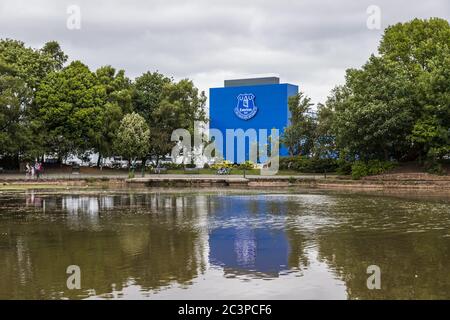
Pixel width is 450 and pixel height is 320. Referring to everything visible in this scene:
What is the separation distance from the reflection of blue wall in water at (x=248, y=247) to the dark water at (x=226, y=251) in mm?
26

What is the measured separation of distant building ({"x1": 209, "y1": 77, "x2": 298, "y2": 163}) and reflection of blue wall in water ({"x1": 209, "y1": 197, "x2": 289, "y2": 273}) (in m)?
45.1

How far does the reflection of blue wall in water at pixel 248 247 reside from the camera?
12.3 meters

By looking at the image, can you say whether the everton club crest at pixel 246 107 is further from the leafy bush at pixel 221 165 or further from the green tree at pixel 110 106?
the green tree at pixel 110 106

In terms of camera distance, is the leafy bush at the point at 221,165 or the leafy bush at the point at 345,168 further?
the leafy bush at the point at 221,165

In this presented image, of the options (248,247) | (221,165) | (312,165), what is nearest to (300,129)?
(312,165)

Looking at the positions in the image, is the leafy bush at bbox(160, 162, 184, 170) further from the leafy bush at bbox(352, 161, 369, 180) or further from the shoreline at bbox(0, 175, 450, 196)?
the leafy bush at bbox(352, 161, 369, 180)

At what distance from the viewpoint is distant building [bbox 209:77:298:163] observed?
65688mm

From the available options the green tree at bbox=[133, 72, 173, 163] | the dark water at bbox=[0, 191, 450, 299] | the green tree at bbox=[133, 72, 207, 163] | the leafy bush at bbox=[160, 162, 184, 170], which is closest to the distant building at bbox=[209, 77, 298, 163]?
the green tree at bbox=[133, 72, 207, 163]

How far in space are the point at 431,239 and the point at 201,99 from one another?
5062cm

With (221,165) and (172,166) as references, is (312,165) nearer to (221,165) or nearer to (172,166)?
(221,165)

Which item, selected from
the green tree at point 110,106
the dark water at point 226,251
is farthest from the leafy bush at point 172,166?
the dark water at point 226,251

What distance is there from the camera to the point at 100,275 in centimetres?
1127

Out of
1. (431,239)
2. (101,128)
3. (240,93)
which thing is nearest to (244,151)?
(240,93)

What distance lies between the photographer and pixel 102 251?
1392cm
